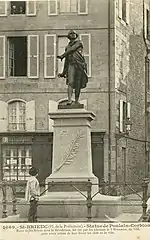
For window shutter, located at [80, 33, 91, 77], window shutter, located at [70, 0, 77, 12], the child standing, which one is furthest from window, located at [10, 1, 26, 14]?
the child standing

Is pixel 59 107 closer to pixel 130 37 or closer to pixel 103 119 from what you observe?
pixel 103 119

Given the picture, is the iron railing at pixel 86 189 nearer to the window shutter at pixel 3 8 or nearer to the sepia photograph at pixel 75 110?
the sepia photograph at pixel 75 110

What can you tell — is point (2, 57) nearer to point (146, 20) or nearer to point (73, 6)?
point (73, 6)

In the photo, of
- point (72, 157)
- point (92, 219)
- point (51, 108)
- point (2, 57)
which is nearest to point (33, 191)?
point (72, 157)

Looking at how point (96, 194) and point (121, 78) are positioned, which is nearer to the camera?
point (96, 194)

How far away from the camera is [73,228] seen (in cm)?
299

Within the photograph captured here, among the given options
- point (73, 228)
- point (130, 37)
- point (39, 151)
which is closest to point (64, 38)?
point (130, 37)

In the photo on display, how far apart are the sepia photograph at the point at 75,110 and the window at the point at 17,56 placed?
0.01m

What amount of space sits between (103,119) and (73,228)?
46.6 inches

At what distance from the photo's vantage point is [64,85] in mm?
4207

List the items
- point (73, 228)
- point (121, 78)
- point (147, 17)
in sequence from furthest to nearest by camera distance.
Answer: point (121, 78)
point (147, 17)
point (73, 228)

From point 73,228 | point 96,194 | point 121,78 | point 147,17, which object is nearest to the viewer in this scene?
point 73,228

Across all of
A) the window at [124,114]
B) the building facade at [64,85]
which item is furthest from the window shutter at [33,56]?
the window at [124,114]

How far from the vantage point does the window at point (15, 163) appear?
3.93 meters
